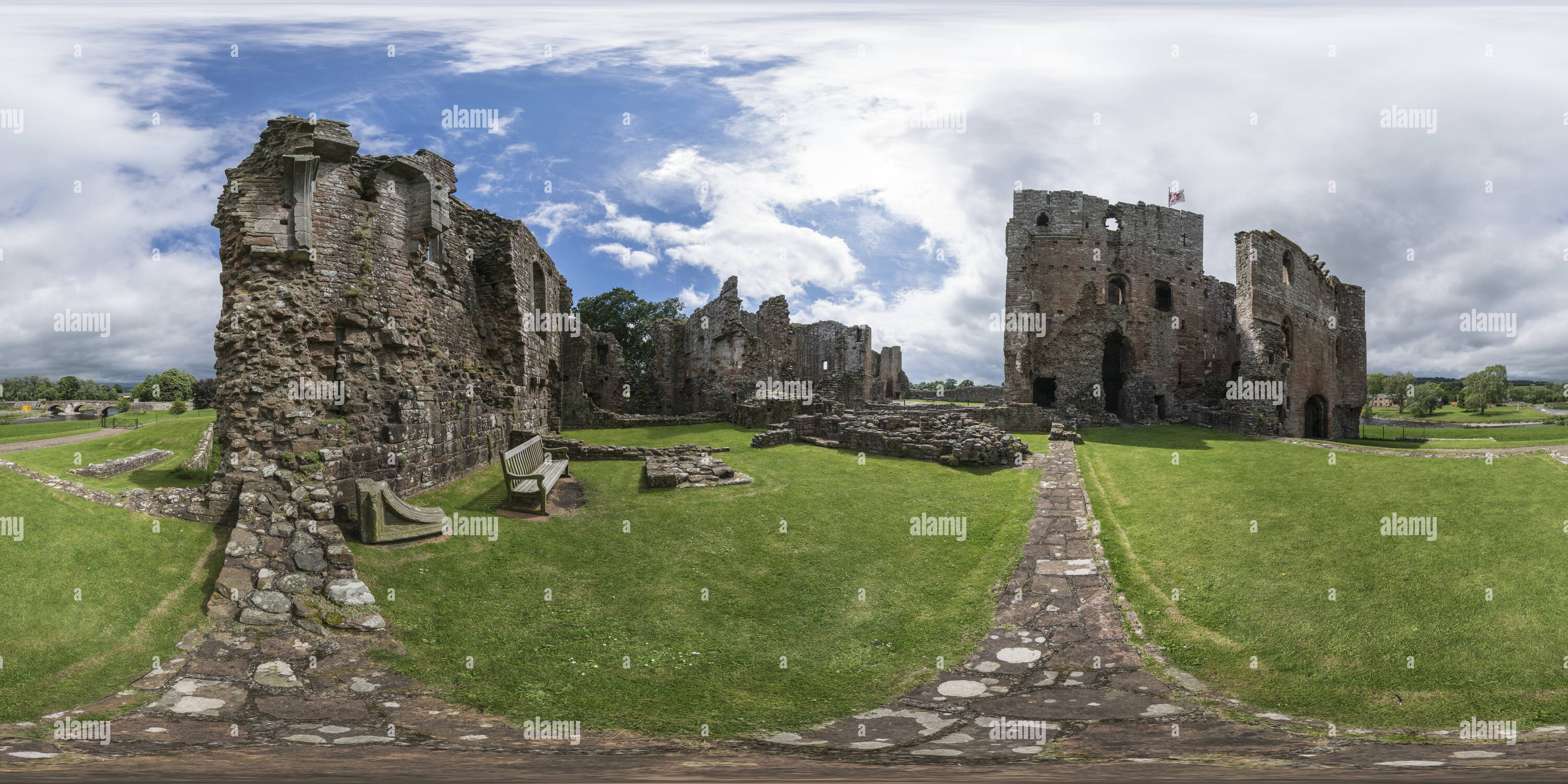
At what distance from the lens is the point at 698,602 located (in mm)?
8250

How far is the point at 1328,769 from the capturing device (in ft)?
13.3

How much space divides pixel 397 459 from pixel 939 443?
13.3 meters

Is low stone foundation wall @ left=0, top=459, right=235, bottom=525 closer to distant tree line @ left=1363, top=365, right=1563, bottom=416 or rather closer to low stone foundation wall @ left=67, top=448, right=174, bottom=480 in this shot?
low stone foundation wall @ left=67, top=448, right=174, bottom=480

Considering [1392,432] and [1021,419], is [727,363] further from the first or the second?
[1392,432]

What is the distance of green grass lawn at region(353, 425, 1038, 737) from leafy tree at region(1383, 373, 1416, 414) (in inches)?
3550

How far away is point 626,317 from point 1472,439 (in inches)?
1956

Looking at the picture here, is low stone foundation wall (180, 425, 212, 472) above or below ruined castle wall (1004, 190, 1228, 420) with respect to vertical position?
below

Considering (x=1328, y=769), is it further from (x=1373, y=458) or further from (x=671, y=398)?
(x=671, y=398)

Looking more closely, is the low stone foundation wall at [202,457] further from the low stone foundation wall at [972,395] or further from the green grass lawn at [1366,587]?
the low stone foundation wall at [972,395]

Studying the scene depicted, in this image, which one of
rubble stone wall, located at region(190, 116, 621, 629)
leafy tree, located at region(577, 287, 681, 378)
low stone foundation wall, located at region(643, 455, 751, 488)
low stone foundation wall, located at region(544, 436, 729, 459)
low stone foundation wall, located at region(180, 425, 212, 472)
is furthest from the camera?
leafy tree, located at region(577, 287, 681, 378)

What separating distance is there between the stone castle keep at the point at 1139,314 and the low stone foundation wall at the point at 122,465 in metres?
33.4

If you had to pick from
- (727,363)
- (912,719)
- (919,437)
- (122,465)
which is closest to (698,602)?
(912,719)

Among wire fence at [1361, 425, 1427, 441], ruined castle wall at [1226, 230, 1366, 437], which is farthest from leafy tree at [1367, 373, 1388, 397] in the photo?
ruined castle wall at [1226, 230, 1366, 437]

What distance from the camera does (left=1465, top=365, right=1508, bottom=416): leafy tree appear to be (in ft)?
216
